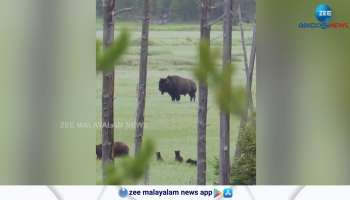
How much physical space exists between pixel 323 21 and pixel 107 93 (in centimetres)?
102

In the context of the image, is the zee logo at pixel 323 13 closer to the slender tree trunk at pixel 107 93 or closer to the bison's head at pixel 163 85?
the bison's head at pixel 163 85

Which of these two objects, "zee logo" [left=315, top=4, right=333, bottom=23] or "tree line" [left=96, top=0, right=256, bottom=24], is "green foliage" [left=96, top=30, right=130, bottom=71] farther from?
"zee logo" [left=315, top=4, right=333, bottom=23]

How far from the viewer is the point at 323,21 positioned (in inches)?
129

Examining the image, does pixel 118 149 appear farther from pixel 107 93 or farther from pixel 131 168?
pixel 107 93

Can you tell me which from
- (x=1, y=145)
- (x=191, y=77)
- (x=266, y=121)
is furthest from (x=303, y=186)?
(x=1, y=145)

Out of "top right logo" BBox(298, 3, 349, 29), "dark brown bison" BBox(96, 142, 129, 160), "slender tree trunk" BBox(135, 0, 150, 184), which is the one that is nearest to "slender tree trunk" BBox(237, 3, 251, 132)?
"top right logo" BBox(298, 3, 349, 29)

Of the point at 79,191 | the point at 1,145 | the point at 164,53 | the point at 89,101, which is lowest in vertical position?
the point at 79,191

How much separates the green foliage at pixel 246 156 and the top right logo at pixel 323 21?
484 millimetres

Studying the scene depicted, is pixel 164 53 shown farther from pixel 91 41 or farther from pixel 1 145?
pixel 1 145

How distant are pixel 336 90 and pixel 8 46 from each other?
1491 millimetres

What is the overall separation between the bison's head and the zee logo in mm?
737

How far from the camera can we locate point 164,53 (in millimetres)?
3273

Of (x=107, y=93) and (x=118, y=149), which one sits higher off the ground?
(x=107, y=93)

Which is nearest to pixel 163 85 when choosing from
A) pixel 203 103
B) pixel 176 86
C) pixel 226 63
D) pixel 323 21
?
pixel 176 86
